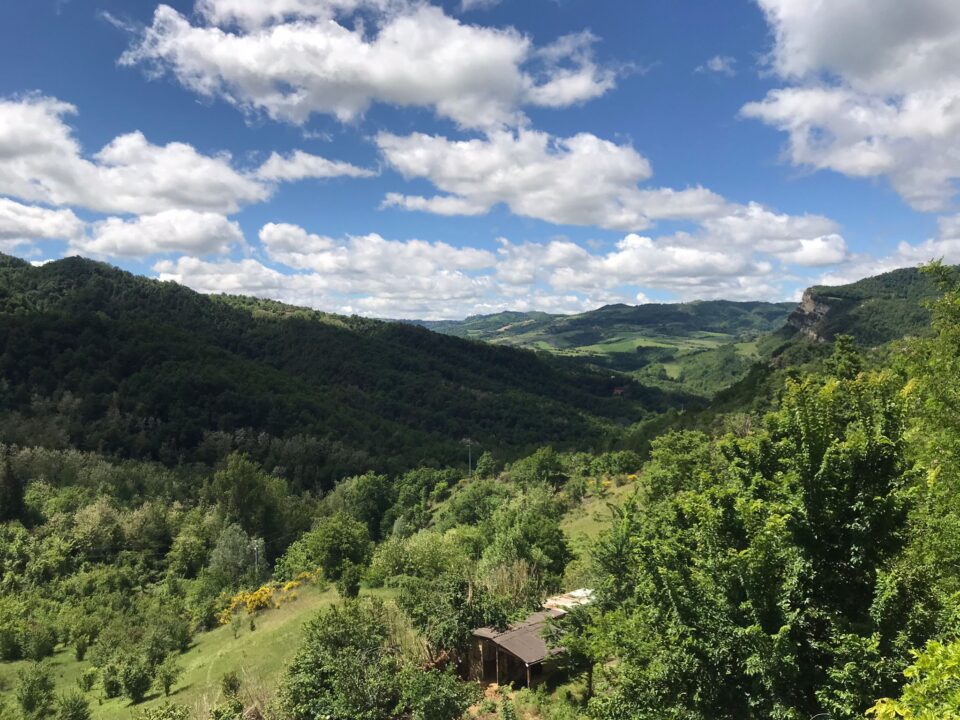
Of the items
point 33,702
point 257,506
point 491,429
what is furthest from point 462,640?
point 491,429

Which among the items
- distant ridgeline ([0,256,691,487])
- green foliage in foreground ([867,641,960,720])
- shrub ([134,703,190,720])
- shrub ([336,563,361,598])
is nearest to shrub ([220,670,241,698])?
shrub ([134,703,190,720])

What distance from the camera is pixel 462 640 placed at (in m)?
27.6

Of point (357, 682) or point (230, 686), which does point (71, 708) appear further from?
point (357, 682)

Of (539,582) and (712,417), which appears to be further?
(712,417)

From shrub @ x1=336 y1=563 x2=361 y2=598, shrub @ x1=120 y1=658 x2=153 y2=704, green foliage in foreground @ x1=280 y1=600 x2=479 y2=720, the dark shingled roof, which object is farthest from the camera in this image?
shrub @ x1=336 y1=563 x2=361 y2=598

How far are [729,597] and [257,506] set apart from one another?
3246 inches

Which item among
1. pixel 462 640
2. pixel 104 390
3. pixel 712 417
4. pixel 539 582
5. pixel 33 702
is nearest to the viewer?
pixel 462 640

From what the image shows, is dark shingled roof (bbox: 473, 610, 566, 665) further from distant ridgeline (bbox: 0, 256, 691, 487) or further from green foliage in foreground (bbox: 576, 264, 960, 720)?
distant ridgeline (bbox: 0, 256, 691, 487)

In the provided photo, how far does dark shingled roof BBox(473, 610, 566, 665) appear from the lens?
81.5 ft

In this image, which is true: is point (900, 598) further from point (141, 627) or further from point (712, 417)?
point (712, 417)

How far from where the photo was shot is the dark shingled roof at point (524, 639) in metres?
24.8

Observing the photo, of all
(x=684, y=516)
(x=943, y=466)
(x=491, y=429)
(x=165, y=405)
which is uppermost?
(x=943, y=466)

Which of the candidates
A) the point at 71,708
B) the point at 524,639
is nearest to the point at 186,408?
the point at 71,708

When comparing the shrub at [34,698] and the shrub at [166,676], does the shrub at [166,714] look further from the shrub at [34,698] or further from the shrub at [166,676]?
the shrub at [34,698]
